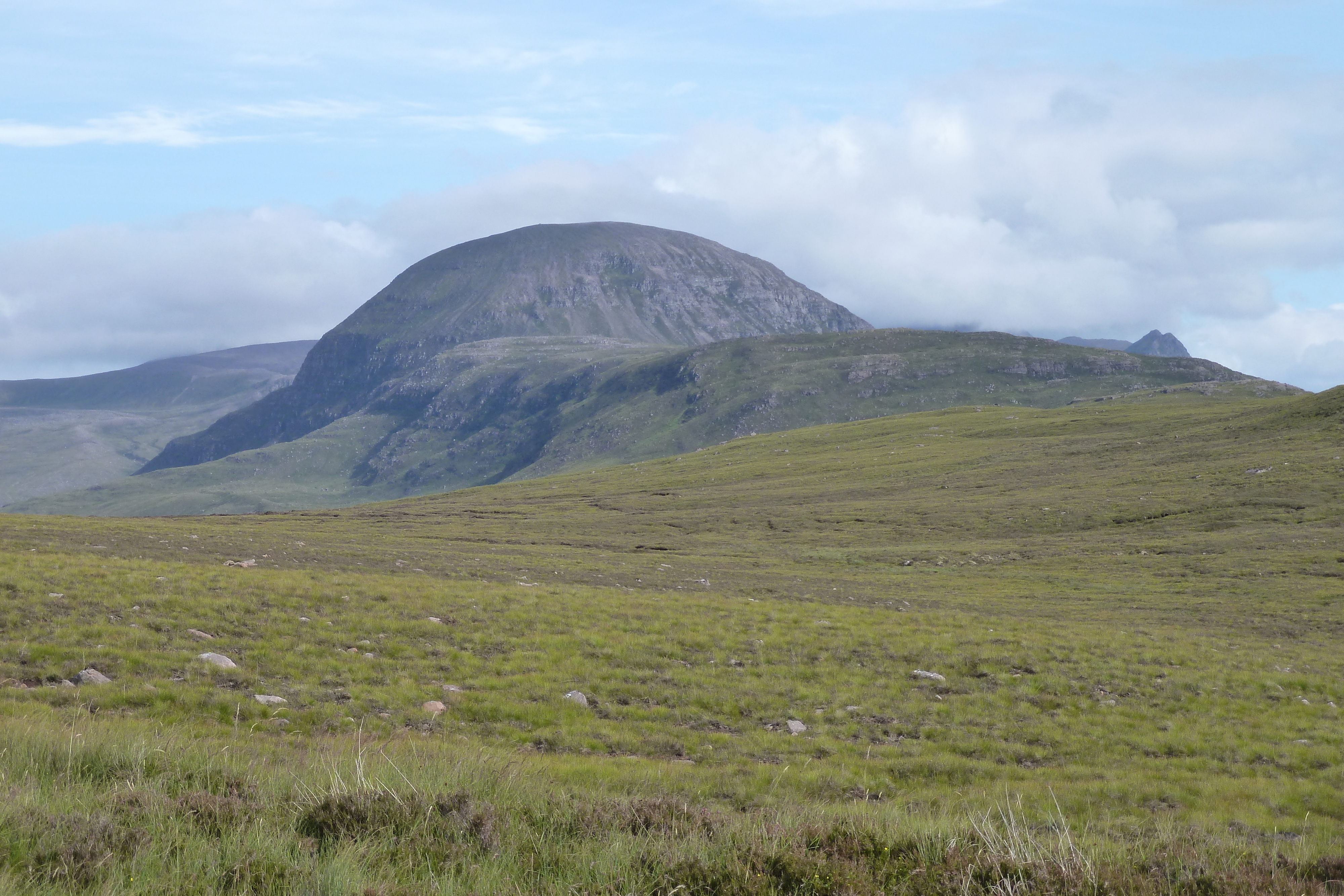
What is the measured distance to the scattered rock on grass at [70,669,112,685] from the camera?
48.6 ft

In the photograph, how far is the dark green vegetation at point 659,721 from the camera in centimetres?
658

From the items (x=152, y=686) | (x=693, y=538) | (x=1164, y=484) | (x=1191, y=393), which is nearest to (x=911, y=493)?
(x=1164, y=484)

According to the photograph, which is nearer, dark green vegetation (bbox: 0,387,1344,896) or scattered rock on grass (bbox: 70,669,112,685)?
dark green vegetation (bbox: 0,387,1344,896)

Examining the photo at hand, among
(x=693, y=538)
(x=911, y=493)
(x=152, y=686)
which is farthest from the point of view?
(x=911, y=493)

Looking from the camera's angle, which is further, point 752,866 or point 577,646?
point 577,646

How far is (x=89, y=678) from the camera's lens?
1499 cm

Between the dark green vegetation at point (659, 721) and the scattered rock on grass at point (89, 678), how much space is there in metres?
0.31

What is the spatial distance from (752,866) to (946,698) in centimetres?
1367

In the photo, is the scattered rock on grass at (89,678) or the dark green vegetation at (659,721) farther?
the scattered rock on grass at (89,678)

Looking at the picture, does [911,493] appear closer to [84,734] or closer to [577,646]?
[577,646]

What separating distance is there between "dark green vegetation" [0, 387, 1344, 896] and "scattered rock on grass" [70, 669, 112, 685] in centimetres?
31

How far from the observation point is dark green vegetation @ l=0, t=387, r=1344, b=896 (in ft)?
21.6

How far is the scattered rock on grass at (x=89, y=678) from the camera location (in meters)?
14.8

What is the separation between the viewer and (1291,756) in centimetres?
1577
